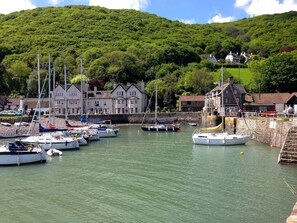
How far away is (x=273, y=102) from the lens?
291 ft

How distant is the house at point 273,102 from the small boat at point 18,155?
64.6 meters

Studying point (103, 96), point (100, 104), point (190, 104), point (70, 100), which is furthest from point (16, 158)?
point (190, 104)

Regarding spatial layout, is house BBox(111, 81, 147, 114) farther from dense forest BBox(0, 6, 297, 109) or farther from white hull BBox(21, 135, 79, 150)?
white hull BBox(21, 135, 79, 150)

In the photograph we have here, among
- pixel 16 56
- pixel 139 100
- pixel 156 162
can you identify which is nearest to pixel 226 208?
pixel 156 162

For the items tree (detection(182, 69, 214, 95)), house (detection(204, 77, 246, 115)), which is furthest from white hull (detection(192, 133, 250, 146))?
tree (detection(182, 69, 214, 95))

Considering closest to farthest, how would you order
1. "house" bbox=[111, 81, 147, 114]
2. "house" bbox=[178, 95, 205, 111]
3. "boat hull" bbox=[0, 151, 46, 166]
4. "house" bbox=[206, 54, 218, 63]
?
"boat hull" bbox=[0, 151, 46, 166] < "house" bbox=[111, 81, 147, 114] < "house" bbox=[178, 95, 205, 111] < "house" bbox=[206, 54, 218, 63]

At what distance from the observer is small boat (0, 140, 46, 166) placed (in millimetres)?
32875

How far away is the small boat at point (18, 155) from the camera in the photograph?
32.9 m

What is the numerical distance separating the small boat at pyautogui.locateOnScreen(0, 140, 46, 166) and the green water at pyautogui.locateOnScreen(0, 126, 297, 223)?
92 cm

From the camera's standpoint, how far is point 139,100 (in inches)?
4109

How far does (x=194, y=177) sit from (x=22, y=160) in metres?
15.3

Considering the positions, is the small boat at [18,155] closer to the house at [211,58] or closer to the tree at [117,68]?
the tree at [117,68]

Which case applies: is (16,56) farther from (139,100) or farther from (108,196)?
(108,196)

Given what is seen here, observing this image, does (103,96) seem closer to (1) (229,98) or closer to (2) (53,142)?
(1) (229,98)
